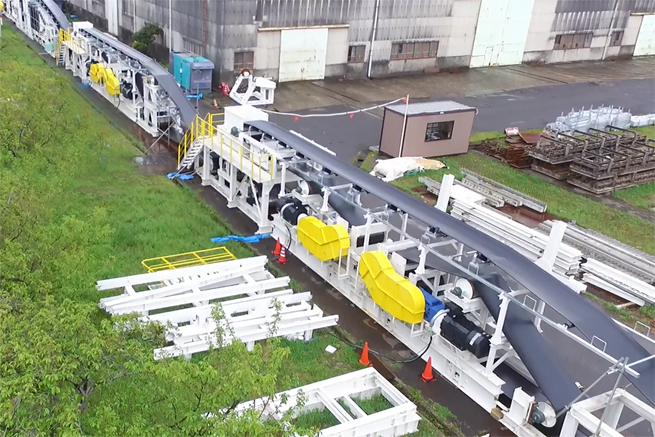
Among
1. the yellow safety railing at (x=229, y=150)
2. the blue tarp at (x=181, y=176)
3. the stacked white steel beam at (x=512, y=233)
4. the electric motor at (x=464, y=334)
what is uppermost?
the yellow safety railing at (x=229, y=150)

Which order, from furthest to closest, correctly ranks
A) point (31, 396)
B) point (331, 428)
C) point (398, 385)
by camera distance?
A: point (398, 385) < point (331, 428) < point (31, 396)

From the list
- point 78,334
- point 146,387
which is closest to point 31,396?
point 78,334

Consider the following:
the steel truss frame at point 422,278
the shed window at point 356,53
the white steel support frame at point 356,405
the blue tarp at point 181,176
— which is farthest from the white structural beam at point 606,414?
the shed window at point 356,53

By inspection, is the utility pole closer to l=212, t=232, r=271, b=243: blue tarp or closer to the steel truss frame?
the steel truss frame

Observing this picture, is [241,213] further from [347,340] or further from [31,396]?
[31,396]

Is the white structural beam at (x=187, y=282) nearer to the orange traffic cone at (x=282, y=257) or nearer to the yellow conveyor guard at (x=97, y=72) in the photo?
the orange traffic cone at (x=282, y=257)

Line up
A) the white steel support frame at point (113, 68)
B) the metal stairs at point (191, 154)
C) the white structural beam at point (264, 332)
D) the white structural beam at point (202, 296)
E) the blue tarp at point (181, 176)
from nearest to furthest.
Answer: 1. the white structural beam at point (264, 332)
2. the white structural beam at point (202, 296)
3. the metal stairs at point (191, 154)
4. the blue tarp at point (181, 176)
5. the white steel support frame at point (113, 68)

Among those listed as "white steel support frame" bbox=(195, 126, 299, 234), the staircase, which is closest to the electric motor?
"white steel support frame" bbox=(195, 126, 299, 234)
